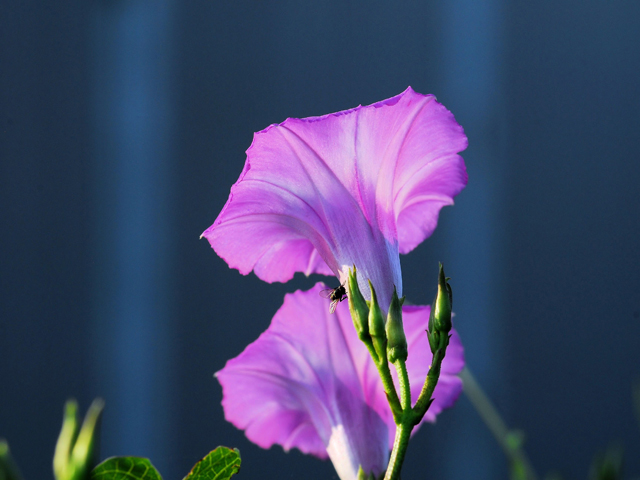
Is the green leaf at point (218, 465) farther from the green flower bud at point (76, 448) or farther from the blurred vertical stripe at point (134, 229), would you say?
the blurred vertical stripe at point (134, 229)

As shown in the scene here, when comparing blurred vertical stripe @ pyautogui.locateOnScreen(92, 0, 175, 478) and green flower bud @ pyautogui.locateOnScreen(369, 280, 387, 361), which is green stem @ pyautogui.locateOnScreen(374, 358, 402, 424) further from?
blurred vertical stripe @ pyautogui.locateOnScreen(92, 0, 175, 478)

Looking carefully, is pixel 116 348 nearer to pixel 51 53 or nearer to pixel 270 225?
pixel 51 53

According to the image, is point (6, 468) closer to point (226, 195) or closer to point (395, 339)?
point (395, 339)

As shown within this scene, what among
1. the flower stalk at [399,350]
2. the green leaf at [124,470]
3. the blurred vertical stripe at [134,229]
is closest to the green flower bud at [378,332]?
the flower stalk at [399,350]

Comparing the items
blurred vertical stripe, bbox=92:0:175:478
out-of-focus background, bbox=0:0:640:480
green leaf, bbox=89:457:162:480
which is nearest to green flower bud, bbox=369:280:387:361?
green leaf, bbox=89:457:162:480

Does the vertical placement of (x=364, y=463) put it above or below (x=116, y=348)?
above

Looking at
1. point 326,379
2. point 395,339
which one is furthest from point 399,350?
point 326,379

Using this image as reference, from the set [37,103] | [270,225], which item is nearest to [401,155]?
[270,225]
